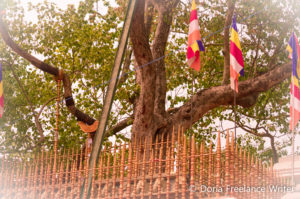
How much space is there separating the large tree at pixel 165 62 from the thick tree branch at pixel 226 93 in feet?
0.07

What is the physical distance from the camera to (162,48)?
10.1 meters

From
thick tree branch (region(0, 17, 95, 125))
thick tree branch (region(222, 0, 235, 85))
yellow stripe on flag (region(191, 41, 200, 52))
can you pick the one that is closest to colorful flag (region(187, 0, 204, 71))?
yellow stripe on flag (region(191, 41, 200, 52))

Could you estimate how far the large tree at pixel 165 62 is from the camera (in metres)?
9.54

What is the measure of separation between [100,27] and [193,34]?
4621 mm

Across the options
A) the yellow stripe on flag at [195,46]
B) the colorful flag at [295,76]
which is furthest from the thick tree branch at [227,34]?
the colorful flag at [295,76]

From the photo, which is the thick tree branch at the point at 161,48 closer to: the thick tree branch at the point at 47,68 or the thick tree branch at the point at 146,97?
the thick tree branch at the point at 146,97

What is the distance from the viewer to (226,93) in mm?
9297

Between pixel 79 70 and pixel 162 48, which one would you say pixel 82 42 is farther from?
pixel 162 48

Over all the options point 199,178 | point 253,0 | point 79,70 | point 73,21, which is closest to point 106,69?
point 79,70

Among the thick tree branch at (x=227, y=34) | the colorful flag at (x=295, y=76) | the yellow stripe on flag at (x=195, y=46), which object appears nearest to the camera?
the colorful flag at (x=295, y=76)

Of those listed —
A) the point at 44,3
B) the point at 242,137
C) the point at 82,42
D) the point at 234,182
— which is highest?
the point at 44,3

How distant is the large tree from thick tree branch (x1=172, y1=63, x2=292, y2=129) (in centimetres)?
2

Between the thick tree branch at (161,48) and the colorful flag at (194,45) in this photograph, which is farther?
the thick tree branch at (161,48)

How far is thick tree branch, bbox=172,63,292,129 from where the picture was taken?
30.1 feet
